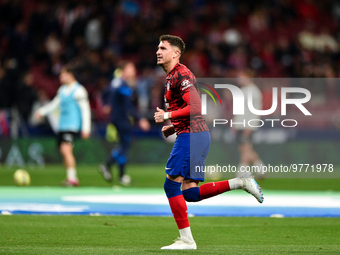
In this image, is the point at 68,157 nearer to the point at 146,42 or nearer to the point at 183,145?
the point at 183,145

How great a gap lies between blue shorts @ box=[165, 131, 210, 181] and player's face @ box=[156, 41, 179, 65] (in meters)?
0.79

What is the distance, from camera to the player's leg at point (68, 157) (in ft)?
41.5

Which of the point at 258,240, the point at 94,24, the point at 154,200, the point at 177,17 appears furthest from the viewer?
the point at 177,17

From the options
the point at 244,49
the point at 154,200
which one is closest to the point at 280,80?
the point at 244,49

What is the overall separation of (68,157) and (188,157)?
278 inches

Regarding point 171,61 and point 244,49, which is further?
point 244,49

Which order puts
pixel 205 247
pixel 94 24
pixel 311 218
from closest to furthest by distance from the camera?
pixel 205 247
pixel 311 218
pixel 94 24

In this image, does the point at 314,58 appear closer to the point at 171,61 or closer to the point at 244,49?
the point at 244,49

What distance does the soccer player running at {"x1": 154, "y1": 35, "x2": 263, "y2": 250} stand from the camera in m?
5.95

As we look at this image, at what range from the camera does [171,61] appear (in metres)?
6.22

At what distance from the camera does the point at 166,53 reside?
6.20m

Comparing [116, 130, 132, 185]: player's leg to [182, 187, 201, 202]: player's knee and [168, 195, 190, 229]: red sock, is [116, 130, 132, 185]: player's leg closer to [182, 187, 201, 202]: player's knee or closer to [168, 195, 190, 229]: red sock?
[182, 187, 201, 202]: player's knee

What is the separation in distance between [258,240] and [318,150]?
37.5 feet
